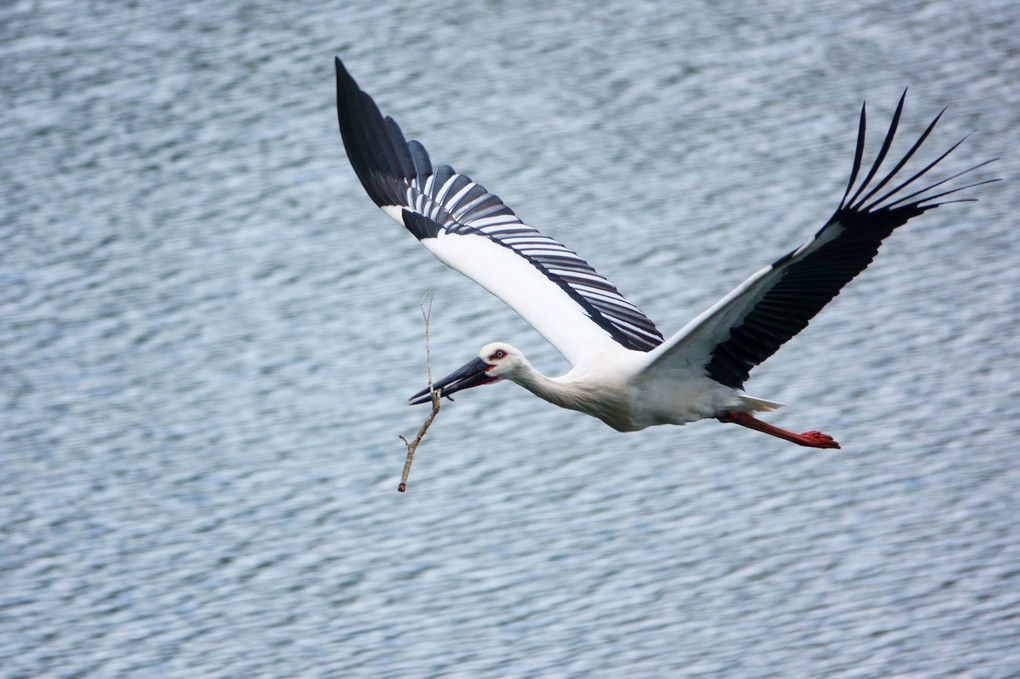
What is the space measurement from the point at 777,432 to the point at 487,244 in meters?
1.86

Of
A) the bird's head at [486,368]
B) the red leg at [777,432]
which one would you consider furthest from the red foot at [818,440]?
the bird's head at [486,368]

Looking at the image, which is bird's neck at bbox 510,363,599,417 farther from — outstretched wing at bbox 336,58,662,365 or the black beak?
outstretched wing at bbox 336,58,662,365

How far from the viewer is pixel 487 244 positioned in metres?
→ 7.87

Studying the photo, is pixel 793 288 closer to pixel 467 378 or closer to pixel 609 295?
pixel 467 378

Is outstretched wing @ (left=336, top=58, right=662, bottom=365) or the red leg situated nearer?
the red leg

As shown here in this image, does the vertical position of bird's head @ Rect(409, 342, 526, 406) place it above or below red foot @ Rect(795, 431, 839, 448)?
above

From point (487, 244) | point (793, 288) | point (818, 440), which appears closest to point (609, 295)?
point (487, 244)

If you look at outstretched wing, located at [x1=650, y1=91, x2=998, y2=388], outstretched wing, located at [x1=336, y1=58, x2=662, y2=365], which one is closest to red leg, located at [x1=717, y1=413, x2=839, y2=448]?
outstretched wing, located at [x1=650, y1=91, x2=998, y2=388]

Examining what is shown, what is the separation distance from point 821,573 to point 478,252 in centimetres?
319

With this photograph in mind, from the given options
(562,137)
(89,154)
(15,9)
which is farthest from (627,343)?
(15,9)

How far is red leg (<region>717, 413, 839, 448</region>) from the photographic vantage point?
701 cm

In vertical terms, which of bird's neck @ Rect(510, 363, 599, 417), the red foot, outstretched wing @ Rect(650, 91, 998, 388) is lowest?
the red foot

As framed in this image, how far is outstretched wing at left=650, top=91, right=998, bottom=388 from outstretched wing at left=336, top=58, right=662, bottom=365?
0.75 meters

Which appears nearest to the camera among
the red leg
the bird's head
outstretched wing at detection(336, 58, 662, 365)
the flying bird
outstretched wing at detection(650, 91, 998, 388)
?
outstretched wing at detection(650, 91, 998, 388)
